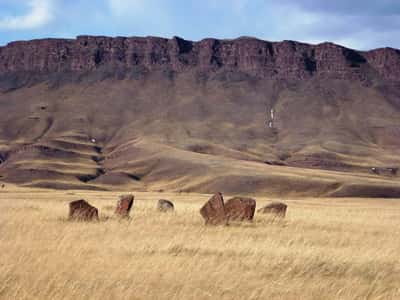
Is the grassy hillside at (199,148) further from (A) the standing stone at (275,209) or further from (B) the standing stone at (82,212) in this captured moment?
(B) the standing stone at (82,212)

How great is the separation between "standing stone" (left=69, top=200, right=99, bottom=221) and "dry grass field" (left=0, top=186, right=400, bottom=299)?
7.71 feet

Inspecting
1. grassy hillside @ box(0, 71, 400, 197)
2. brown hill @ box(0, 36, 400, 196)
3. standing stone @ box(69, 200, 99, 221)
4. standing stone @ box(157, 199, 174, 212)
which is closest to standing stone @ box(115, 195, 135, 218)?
standing stone @ box(69, 200, 99, 221)

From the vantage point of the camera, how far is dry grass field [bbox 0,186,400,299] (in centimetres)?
973

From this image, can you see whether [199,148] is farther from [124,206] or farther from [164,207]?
[124,206]

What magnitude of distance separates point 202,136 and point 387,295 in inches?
6454

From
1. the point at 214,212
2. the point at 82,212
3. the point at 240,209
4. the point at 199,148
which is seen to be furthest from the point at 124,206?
the point at 199,148

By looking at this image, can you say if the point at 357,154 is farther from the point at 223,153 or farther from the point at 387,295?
the point at 387,295

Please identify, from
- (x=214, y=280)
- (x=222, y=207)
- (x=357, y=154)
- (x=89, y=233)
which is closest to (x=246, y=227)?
(x=222, y=207)

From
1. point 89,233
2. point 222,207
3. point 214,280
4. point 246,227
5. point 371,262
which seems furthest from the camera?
point 222,207

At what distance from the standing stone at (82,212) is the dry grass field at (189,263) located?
7.71ft

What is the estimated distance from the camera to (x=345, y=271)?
1243 cm

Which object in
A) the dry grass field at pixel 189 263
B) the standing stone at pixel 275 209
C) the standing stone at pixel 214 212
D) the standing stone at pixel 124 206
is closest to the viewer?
the dry grass field at pixel 189 263

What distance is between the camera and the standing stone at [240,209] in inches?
899

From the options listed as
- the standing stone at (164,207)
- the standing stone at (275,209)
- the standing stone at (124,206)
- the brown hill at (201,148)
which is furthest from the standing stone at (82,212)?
the brown hill at (201,148)
